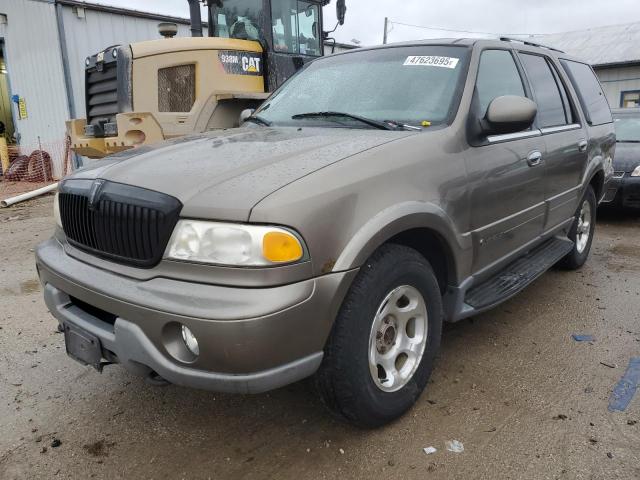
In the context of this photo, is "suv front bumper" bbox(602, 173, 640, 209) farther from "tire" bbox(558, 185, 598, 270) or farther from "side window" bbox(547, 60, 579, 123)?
"side window" bbox(547, 60, 579, 123)

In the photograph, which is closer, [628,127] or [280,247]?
[280,247]

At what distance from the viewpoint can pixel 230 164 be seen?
7.38 feet

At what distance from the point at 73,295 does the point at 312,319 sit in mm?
1116

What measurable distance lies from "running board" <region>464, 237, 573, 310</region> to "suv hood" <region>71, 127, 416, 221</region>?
3.55 feet

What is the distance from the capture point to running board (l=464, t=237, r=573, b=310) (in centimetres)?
302

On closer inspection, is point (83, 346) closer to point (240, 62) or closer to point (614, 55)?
point (240, 62)

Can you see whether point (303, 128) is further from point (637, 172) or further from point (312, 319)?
point (637, 172)

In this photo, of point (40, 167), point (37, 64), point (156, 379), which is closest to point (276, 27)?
point (156, 379)

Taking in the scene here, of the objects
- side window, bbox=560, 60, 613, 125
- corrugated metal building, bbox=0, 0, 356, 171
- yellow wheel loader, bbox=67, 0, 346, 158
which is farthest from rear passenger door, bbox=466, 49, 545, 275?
corrugated metal building, bbox=0, 0, 356, 171

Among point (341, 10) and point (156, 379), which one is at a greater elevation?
point (341, 10)

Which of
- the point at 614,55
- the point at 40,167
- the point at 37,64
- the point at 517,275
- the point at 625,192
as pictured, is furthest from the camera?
the point at 614,55

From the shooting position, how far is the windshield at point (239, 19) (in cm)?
709

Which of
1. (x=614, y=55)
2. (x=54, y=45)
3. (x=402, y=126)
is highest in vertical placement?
(x=614, y=55)

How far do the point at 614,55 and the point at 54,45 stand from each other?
22799mm
